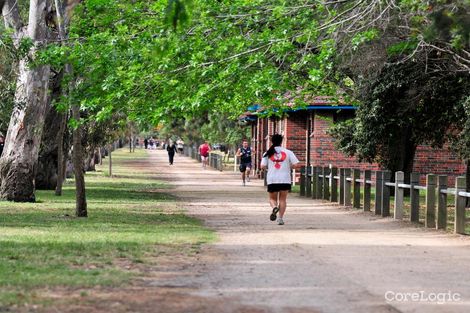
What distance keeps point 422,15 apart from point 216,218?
19.5 feet

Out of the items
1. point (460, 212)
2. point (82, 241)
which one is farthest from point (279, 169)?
point (82, 241)

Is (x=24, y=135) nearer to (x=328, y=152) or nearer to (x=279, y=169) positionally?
(x=279, y=169)

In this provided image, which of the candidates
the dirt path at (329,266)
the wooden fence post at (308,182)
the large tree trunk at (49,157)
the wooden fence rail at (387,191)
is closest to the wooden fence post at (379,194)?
the wooden fence rail at (387,191)

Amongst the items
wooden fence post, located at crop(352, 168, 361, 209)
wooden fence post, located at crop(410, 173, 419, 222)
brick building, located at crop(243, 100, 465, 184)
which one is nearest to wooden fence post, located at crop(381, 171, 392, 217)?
wooden fence post, located at crop(410, 173, 419, 222)

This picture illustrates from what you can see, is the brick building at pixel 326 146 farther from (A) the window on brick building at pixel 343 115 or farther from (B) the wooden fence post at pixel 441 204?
(B) the wooden fence post at pixel 441 204

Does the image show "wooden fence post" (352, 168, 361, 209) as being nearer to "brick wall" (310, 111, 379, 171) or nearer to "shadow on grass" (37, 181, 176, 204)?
"shadow on grass" (37, 181, 176, 204)

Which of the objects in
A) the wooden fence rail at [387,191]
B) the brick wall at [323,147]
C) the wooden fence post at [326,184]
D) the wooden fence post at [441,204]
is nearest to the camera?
the wooden fence rail at [387,191]

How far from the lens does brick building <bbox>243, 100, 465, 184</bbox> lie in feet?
135

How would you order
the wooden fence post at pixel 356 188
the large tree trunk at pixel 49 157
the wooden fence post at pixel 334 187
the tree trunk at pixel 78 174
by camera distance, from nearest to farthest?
the tree trunk at pixel 78 174 < the wooden fence post at pixel 356 188 < the wooden fence post at pixel 334 187 < the large tree trunk at pixel 49 157

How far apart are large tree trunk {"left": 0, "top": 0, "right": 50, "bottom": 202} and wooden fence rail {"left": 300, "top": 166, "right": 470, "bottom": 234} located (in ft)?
25.7

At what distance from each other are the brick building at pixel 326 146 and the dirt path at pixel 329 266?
1955 centimetres

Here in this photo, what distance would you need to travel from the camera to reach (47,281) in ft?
34.2

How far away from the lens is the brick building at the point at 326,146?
41.0 meters

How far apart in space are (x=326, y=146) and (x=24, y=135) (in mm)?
18227
